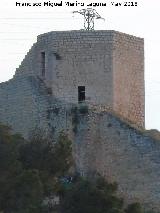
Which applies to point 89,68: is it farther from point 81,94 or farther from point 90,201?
point 90,201

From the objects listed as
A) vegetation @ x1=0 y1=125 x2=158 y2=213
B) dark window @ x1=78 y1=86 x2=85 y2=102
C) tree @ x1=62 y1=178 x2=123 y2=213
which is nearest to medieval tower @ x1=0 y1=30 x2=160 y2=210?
dark window @ x1=78 y1=86 x2=85 y2=102

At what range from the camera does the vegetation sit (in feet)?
83.0

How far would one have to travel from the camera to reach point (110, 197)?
2555 centimetres

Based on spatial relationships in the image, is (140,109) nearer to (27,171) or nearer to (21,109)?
(21,109)

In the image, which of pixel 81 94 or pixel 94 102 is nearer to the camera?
pixel 94 102

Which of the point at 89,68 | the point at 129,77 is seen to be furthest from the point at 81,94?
the point at 129,77

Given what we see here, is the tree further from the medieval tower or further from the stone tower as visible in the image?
the stone tower

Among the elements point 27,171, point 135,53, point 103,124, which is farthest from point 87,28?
point 27,171

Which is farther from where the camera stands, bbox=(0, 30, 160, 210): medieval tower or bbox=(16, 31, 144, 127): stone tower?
bbox=(16, 31, 144, 127): stone tower

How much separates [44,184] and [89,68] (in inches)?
213

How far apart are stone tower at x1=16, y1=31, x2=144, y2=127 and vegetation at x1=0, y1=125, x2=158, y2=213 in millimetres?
2785

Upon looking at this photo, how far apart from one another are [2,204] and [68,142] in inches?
118

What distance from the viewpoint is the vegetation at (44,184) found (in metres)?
25.3

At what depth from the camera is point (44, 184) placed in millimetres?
26109
